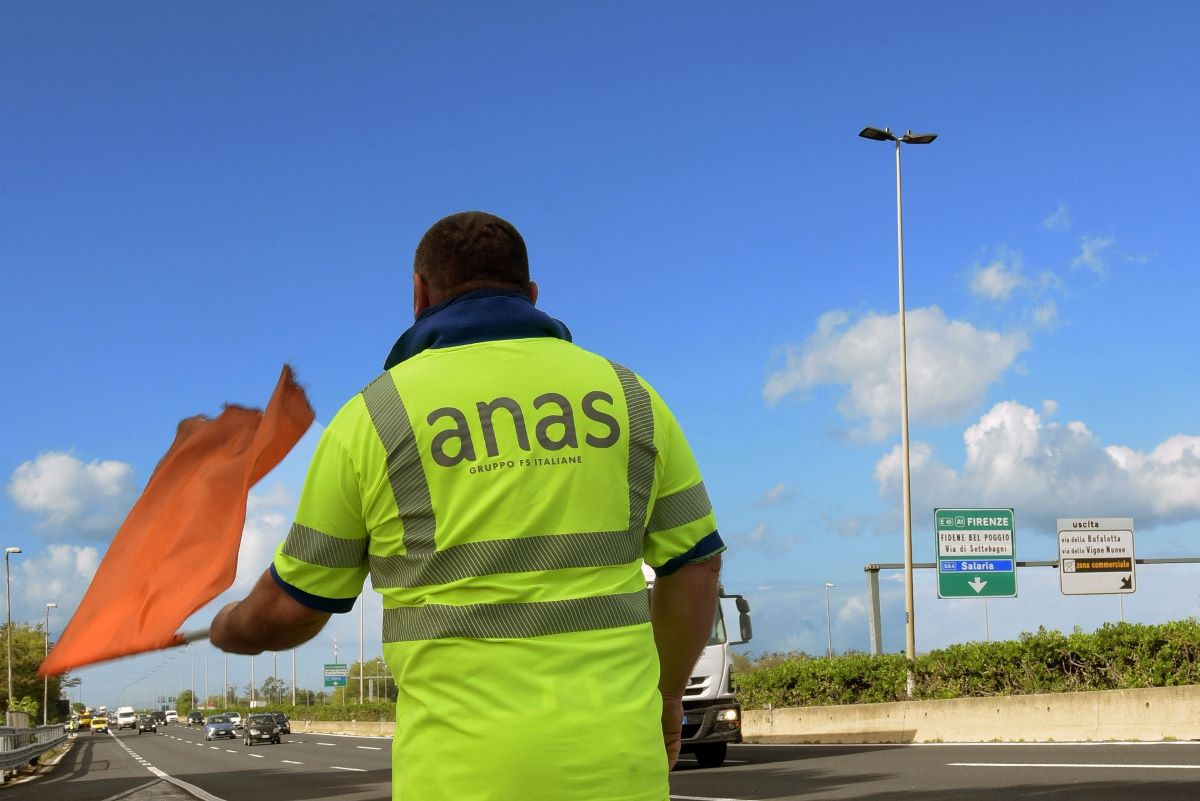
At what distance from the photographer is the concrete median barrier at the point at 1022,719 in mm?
18578

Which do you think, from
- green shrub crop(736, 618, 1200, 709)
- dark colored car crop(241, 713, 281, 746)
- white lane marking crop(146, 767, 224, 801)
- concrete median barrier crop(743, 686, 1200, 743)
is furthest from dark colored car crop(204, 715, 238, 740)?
concrete median barrier crop(743, 686, 1200, 743)

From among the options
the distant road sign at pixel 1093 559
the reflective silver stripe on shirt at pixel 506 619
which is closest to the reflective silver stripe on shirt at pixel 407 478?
the reflective silver stripe on shirt at pixel 506 619

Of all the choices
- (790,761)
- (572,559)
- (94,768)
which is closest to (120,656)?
(572,559)

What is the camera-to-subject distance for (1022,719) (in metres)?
20.9

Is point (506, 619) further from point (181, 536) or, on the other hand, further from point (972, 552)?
point (972, 552)

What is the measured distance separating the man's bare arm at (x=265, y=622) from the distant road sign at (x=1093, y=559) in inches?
1087

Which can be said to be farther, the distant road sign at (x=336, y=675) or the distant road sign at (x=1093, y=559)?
the distant road sign at (x=336, y=675)

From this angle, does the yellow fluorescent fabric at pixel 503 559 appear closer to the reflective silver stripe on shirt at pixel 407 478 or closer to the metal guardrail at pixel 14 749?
the reflective silver stripe on shirt at pixel 407 478

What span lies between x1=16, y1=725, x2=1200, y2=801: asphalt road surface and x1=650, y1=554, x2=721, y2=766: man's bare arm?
9339 mm

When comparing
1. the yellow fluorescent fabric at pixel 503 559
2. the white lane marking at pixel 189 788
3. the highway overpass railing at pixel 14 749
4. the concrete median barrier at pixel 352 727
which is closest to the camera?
the yellow fluorescent fabric at pixel 503 559

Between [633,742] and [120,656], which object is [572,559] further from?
[120,656]

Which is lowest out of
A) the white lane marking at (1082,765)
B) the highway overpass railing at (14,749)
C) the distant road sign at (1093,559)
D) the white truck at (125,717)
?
the white truck at (125,717)

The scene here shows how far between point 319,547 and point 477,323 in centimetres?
48

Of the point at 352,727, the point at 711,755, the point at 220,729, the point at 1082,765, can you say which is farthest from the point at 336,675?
the point at 1082,765
